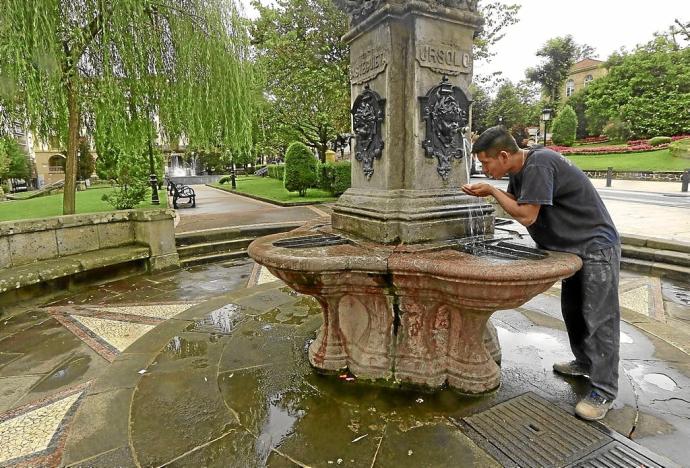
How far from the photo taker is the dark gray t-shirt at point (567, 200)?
2285mm

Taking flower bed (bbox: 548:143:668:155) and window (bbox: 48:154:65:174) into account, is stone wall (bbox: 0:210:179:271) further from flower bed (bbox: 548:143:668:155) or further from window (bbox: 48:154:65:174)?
window (bbox: 48:154:65:174)

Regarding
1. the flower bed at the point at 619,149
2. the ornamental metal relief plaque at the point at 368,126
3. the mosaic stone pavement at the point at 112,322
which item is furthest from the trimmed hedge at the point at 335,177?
the flower bed at the point at 619,149

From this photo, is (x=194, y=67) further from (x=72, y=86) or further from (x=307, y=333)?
(x=307, y=333)

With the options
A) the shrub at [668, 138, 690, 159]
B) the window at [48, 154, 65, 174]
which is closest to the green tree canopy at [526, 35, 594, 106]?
the shrub at [668, 138, 690, 159]

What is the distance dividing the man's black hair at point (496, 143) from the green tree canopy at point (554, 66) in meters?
55.4

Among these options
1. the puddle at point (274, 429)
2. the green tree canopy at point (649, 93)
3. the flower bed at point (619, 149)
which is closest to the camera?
the puddle at point (274, 429)

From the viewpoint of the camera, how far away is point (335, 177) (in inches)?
687

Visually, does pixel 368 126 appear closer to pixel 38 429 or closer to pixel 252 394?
pixel 252 394

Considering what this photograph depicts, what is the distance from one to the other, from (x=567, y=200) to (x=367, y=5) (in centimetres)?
222

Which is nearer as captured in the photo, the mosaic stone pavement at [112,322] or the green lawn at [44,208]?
the mosaic stone pavement at [112,322]

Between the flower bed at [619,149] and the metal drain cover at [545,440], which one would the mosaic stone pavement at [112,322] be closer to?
the metal drain cover at [545,440]

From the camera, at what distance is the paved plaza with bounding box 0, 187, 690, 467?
216 cm

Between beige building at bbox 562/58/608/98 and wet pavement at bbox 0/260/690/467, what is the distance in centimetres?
5708

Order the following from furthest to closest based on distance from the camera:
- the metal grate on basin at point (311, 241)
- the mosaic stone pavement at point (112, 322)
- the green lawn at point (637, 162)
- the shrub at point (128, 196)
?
1. the green lawn at point (637, 162)
2. the shrub at point (128, 196)
3. the mosaic stone pavement at point (112, 322)
4. the metal grate on basin at point (311, 241)
